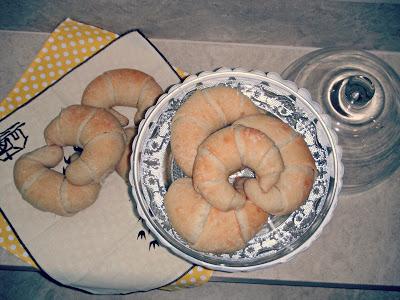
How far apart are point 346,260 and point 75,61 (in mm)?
751

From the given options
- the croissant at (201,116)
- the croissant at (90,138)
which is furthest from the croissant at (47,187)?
the croissant at (201,116)

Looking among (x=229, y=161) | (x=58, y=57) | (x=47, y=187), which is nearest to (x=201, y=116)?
(x=229, y=161)

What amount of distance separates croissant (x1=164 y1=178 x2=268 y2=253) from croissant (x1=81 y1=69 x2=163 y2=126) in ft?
0.90

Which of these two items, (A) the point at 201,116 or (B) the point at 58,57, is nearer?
(A) the point at 201,116

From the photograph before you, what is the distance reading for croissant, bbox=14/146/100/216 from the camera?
0.73 metres

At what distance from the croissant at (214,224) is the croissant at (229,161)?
27 mm

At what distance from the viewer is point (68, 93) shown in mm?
842

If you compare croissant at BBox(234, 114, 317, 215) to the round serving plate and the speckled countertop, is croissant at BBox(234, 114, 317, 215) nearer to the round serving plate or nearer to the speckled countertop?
the round serving plate

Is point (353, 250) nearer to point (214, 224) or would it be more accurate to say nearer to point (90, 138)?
point (214, 224)

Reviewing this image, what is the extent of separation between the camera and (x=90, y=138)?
28.4 inches

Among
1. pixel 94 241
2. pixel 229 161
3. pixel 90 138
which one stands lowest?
pixel 94 241

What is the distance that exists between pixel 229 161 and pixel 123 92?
33cm

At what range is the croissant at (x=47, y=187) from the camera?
2.39 feet

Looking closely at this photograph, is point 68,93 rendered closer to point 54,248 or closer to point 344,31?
point 54,248
